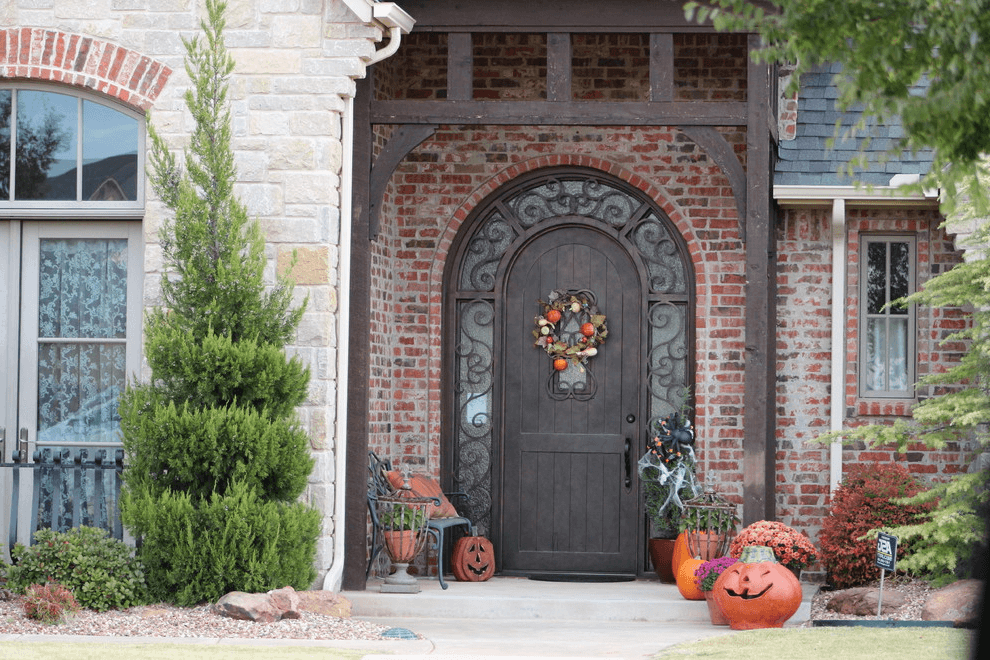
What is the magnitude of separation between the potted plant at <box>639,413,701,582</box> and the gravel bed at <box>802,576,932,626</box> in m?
1.05

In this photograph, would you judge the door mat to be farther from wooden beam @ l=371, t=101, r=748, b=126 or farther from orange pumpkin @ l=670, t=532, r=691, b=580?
wooden beam @ l=371, t=101, r=748, b=126

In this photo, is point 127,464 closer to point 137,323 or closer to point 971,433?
point 137,323

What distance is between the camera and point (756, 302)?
24.6 feet

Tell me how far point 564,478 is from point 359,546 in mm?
1979

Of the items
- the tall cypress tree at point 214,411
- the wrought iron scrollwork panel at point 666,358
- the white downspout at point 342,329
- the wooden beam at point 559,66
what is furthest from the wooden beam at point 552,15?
the wrought iron scrollwork panel at point 666,358

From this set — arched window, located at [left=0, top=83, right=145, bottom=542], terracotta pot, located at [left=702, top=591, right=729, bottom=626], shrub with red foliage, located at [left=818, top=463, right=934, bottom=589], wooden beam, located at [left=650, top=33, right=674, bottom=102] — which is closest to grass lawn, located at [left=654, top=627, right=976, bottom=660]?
terracotta pot, located at [left=702, top=591, right=729, bottom=626]

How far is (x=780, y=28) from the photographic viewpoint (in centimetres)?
414

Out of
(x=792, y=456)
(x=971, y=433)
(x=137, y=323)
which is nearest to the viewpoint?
(x=137, y=323)

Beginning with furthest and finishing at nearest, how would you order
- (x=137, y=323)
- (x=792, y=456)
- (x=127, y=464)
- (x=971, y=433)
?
(x=792, y=456) < (x=971, y=433) < (x=137, y=323) < (x=127, y=464)

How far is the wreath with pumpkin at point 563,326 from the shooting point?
907 cm

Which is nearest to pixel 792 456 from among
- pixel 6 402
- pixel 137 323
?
pixel 137 323

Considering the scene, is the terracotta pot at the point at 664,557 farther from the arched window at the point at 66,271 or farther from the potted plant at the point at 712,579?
the arched window at the point at 66,271

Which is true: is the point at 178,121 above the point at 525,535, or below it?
above

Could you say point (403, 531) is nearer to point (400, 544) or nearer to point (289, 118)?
point (400, 544)
